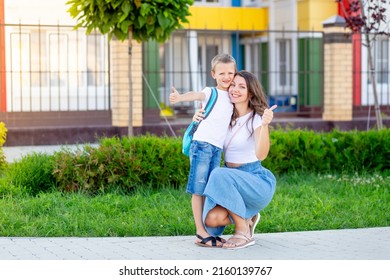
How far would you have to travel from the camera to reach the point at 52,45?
20438mm

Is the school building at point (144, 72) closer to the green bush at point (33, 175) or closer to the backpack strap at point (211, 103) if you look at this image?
the green bush at point (33, 175)

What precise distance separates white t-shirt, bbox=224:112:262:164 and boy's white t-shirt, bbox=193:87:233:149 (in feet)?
0.27

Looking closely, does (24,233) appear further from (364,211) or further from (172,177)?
(364,211)

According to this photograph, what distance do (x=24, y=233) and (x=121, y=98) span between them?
1033cm

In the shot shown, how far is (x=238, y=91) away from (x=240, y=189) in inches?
32.6

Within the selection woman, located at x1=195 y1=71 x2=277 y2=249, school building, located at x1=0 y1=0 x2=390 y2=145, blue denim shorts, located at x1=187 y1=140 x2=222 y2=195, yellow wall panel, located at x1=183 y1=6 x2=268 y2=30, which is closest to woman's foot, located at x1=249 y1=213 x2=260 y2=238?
woman, located at x1=195 y1=71 x2=277 y2=249

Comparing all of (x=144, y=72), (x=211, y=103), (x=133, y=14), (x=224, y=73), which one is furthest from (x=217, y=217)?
(x=144, y=72)

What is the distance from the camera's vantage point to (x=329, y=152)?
11.8m

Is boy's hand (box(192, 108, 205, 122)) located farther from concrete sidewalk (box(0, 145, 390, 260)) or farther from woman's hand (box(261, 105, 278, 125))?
concrete sidewalk (box(0, 145, 390, 260))

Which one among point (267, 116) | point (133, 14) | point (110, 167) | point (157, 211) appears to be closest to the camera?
point (267, 116)

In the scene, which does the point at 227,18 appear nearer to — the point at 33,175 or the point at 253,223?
the point at 33,175

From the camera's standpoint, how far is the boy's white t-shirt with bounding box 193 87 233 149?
277 inches

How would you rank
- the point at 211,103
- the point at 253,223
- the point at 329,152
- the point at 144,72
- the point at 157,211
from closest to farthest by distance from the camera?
the point at 211,103 → the point at 253,223 → the point at 157,211 → the point at 329,152 → the point at 144,72

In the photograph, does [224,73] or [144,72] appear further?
[144,72]
